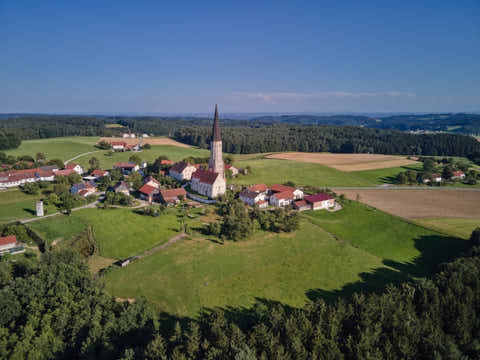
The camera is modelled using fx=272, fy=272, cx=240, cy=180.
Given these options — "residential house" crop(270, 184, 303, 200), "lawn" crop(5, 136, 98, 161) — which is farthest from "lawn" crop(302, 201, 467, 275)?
"lawn" crop(5, 136, 98, 161)

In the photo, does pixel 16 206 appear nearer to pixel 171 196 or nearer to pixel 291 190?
pixel 171 196

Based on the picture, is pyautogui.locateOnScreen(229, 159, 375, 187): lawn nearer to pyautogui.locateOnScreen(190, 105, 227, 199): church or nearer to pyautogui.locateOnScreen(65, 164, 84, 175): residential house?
pyautogui.locateOnScreen(190, 105, 227, 199): church

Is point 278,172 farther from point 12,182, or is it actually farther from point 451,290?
point 12,182

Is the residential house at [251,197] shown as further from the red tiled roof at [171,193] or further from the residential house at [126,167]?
the residential house at [126,167]

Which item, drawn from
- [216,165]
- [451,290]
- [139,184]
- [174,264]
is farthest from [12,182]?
[451,290]

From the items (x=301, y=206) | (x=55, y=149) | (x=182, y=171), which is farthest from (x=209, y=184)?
(x=55, y=149)

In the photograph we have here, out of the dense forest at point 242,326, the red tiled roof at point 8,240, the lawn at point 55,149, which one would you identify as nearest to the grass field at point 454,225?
the dense forest at point 242,326
